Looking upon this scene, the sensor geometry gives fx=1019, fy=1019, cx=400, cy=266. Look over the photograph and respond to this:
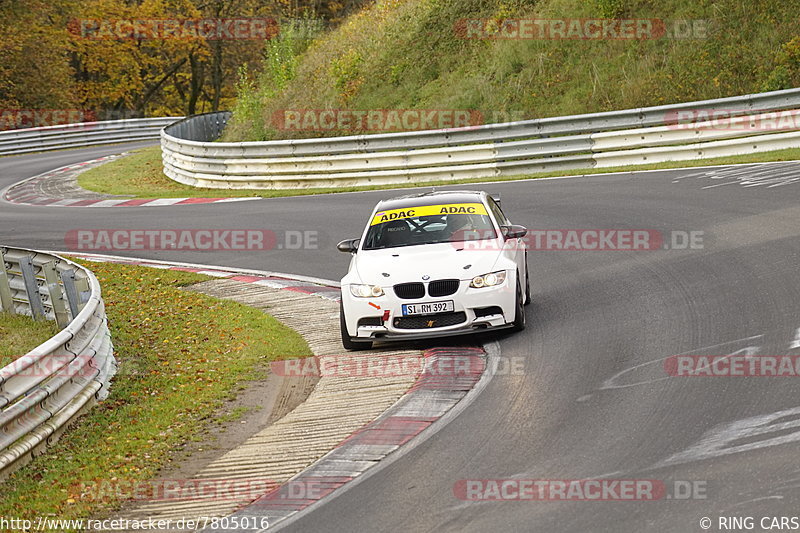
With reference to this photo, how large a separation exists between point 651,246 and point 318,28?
27.6 metres

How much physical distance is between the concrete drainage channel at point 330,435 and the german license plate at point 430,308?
1.34ft

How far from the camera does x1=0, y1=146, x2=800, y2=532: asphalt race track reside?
253 inches

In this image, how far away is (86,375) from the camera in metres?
9.91

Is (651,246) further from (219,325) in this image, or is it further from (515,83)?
(515,83)

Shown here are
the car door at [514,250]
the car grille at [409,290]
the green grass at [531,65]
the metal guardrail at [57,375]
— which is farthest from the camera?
the green grass at [531,65]

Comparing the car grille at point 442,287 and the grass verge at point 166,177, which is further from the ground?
the car grille at point 442,287

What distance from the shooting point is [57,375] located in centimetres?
924

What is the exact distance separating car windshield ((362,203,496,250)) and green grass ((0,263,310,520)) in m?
1.57

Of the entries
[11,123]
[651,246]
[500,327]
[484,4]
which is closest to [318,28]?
[484,4]
